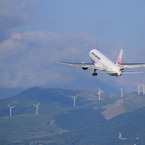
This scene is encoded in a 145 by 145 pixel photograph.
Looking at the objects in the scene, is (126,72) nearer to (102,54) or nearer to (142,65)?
(142,65)

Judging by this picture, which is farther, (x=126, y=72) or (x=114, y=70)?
(x=114, y=70)

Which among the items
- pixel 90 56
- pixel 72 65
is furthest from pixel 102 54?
pixel 72 65

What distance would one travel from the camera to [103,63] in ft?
600

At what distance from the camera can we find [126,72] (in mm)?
165625

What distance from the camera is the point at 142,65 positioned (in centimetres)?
17288

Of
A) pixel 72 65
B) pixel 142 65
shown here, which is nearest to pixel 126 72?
pixel 142 65

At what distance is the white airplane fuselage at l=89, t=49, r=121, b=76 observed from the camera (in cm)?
17625

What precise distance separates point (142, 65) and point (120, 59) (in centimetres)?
1395

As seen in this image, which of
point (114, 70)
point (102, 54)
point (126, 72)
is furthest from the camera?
point (102, 54)

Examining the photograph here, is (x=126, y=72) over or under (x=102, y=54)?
under

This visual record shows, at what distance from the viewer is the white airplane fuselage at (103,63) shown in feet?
578

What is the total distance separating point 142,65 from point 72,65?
23.2 metres

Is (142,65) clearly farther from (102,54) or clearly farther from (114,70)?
(102,54)

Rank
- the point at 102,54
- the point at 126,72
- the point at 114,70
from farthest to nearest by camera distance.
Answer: the point at 102,54 < the point at 114,70 < the point at 126,72
